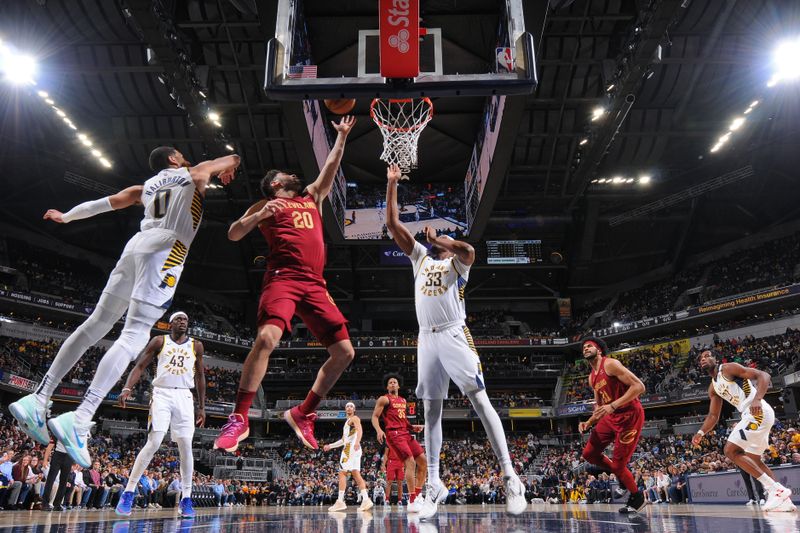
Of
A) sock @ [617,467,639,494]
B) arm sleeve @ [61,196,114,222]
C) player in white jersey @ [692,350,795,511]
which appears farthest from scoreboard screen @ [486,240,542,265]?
arm sleeve @ [61,196,114,222]

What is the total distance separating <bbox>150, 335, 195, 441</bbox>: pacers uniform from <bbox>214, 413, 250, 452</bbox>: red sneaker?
3573 millimetres

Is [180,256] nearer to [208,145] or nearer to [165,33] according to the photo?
[165,33]

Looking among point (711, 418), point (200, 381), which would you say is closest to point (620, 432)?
point (711, 418)

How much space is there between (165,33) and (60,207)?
19228mm

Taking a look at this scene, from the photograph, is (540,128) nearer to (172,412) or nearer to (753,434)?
(753,434)

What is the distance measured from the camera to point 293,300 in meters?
3.98

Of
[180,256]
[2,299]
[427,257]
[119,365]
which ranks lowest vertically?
[119,365]

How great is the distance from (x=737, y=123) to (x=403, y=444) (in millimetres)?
23511

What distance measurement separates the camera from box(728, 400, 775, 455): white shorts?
7.46 m

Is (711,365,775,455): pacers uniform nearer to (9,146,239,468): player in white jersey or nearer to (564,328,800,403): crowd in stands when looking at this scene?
(9,146,239,468): player in white jersey

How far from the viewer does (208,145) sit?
22469 mm

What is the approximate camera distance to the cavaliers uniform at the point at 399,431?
28.9 ft

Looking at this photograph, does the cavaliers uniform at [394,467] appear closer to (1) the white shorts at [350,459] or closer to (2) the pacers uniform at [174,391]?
(1) the white shorts at [350,459]

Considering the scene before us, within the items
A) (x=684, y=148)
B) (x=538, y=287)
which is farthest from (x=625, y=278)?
(x=684, y=148)
